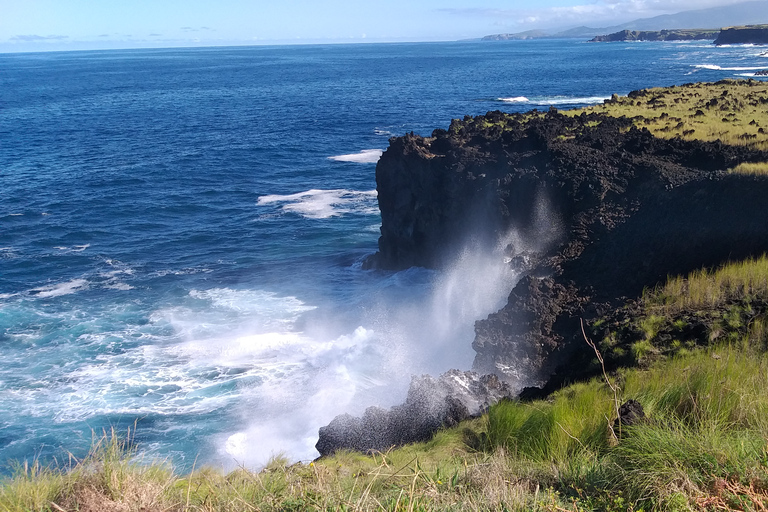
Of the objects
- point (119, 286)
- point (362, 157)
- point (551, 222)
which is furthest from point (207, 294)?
point (362, 157)

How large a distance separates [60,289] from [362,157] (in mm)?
30895

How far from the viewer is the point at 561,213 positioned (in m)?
22.4

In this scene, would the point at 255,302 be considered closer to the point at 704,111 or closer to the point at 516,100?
the point at 704,111

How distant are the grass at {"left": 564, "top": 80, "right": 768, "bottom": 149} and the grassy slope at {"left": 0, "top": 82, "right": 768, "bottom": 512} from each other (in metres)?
12.6

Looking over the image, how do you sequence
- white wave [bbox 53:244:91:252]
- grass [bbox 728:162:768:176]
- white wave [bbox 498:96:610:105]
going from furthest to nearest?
white wave [bbox 498:96:610:105] < white wave [bbox 53:244:91:252] < grass [bbox 728:162:768:176]

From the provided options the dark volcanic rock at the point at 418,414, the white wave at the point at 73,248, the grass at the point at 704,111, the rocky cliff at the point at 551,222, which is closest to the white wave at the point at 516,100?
the grass at the point at 704,111

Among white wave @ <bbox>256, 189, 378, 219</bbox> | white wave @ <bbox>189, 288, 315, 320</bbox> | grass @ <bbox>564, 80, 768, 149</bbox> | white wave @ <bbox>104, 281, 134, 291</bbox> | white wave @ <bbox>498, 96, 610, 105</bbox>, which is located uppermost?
white wave @ <bbox>498, 96, 610, 105</bbox>

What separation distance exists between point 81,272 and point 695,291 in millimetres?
28524

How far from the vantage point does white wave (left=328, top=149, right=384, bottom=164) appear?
52469mm

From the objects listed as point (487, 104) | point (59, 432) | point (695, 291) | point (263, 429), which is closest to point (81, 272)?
point (59, 432)

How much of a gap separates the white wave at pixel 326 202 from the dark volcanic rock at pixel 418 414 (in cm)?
2577

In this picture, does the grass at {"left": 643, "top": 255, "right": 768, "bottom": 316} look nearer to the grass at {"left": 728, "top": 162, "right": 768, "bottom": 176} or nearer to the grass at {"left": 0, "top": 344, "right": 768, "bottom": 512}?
the grass at {"left": 0, "top": 344, "right": 768, "bottom": 512}

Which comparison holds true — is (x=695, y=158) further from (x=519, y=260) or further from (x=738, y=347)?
(x=738, y=347)

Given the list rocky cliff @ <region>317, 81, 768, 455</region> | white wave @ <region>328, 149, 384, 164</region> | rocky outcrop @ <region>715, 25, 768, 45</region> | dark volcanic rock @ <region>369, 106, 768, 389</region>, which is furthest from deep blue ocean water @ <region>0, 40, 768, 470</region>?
rocky outcrop @ <region>715, 25, 768, 45</region>
